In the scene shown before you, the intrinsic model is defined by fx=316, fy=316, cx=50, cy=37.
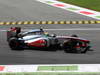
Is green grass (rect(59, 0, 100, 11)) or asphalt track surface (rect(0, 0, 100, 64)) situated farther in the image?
green grass (rect(59, 0, 100, 11))

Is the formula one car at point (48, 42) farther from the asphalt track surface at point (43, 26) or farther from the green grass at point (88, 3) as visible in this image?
the green grass at point (88, 3)

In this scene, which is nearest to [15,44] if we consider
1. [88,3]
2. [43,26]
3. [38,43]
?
[38,43]

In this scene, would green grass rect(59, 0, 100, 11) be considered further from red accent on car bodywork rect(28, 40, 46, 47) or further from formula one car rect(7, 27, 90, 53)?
red accent on car bodywork rect(28, 40, 46, 47)

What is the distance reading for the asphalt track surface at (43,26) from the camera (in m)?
19.8

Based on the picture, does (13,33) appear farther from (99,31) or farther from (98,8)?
(98,8)

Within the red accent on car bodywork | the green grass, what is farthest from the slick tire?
the green grass

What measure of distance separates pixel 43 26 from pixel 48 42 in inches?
293

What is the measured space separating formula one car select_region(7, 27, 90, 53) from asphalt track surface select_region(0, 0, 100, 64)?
38 centimetres

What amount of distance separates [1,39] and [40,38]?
4.52m

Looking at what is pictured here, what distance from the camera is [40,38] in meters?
21.0

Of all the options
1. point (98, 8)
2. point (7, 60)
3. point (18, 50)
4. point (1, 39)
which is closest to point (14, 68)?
point (7, 60)

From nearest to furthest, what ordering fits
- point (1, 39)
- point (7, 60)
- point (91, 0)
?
1. point (7, 60)
2. point (1, 39)
3. point (91, 0)

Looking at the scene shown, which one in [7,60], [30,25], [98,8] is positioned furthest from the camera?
[98,8]

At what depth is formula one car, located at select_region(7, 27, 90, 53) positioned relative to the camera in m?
20.6
